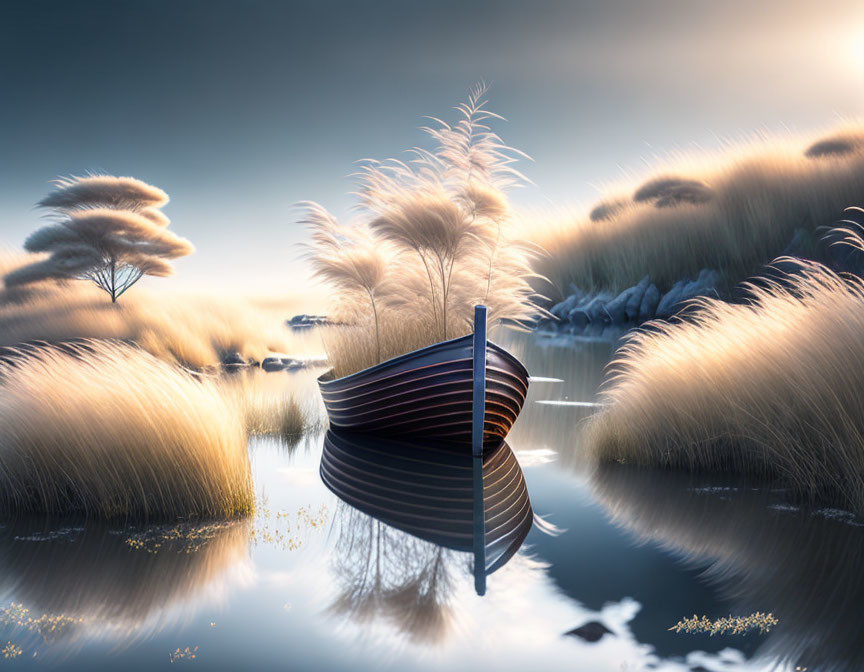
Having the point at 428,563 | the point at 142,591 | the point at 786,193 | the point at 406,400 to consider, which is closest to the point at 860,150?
the point at 786,193

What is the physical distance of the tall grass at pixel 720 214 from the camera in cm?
1377

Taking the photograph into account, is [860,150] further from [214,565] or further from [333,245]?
[214,565]

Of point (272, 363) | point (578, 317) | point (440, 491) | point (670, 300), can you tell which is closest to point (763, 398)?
point (440, 491)

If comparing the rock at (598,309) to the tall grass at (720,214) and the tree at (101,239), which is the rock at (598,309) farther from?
the tree at (101,239)

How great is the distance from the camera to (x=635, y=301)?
14492 millimetres

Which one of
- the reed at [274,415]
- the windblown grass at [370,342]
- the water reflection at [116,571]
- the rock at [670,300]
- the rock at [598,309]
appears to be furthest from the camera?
the rock at [598,309]

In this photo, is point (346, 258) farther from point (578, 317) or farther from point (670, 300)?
point (578, 317)

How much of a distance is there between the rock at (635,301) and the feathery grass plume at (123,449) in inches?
467

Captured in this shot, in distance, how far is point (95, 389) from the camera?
3.95 m

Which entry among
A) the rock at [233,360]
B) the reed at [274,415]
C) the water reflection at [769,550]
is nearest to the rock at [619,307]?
the rock at [233,360]

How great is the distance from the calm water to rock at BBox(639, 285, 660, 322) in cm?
1044

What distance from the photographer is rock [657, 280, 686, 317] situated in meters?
13.2

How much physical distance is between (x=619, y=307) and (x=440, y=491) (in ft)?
38.1

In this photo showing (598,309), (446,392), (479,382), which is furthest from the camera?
(598,309)
